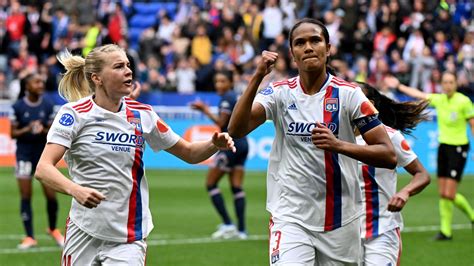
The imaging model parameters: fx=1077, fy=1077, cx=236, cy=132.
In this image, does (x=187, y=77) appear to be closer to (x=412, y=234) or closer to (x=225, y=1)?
(x=225, y=1)

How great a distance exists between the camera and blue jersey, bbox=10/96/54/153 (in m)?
14.6

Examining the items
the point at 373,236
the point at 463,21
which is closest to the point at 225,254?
the point at 373,236

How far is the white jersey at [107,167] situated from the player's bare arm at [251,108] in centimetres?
73

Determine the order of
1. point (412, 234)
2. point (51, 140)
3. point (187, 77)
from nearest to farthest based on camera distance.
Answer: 1. point (51, 140)
2. point (412, 234)
3. point (187, 77)

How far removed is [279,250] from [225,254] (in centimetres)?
663

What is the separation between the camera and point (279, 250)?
7.31 metres

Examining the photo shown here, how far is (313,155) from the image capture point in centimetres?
733

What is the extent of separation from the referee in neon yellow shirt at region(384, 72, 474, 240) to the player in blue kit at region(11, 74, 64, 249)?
545 centimetres

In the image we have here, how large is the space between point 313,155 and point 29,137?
7991 millimetres

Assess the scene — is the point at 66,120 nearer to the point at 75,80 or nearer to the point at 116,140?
the point at 116,140

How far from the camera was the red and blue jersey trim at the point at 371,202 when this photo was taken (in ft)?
27.2

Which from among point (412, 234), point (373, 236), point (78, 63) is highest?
point (78, 63)

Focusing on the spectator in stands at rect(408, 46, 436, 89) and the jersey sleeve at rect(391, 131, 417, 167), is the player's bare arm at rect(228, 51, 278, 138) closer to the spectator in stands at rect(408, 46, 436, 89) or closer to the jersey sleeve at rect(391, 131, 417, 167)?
the jersey sleeve at rect(391, 131, 417, 167)

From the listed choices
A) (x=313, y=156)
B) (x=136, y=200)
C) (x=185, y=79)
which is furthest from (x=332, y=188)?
(x=185, y=79)
